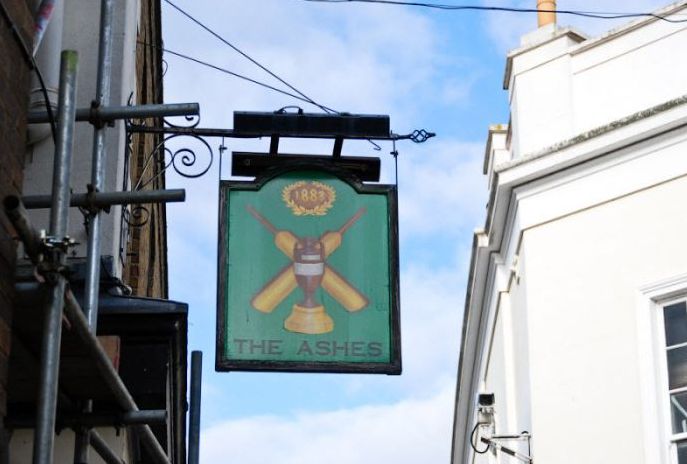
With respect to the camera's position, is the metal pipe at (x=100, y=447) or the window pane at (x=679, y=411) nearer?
the metal pipe at (x=100, y=447)

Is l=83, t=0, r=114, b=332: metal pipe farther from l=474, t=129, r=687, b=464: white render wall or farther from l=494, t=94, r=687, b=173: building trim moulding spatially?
l=494, t=94, r=687, b=173: building trim moulding

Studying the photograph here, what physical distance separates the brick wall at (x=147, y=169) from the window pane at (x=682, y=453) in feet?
15.1

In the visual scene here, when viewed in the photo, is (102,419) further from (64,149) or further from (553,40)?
(553,40)

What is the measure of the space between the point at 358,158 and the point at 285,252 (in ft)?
2.84

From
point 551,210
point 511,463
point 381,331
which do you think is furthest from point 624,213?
point 381,331

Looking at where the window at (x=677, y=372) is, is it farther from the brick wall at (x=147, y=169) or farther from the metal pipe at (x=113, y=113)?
the metal pipe at (x=113, y=113)

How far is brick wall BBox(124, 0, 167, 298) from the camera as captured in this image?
12594mm

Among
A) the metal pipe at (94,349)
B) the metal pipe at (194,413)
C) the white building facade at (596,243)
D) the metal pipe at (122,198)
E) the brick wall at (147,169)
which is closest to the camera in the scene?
the metal pipe at (94,349)

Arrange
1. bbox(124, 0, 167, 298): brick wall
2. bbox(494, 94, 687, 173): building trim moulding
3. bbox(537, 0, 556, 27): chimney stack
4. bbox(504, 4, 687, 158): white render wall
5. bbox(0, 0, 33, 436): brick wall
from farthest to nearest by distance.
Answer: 1. bbox(537, 0, 556, 27): chimney stack
2. bbox(504, 4, 687, 158): white render wall
3. bbox(124, 0, 167, 298): brick wall
4. bbox(494, 94, 687, 173): building trim moulding
5. bbox(0, 0, 33, 436): brick wall

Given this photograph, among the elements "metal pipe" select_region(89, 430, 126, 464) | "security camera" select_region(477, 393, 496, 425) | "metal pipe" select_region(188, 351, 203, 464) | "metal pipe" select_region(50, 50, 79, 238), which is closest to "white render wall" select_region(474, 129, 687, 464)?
"security camera" select_region(477, 393, 496, 425)

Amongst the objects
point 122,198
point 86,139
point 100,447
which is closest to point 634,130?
point 86,139

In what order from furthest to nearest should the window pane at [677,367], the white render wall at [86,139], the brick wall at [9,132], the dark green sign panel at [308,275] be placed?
1. the window pane at [677,367]
2. the dark green sign panel at [308,275]
3. the white render wall at [86,139]
4. the brick wall at [9,132]

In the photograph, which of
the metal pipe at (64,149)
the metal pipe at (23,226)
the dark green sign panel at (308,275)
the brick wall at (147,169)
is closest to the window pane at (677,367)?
the dark green sign panel at (308,275)

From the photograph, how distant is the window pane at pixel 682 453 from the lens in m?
11.3
